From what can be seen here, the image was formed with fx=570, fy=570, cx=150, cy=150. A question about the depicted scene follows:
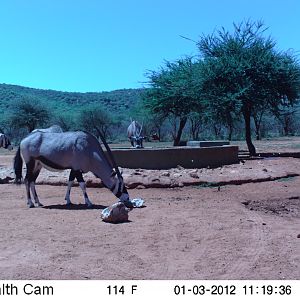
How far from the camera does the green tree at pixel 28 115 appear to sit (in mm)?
52906

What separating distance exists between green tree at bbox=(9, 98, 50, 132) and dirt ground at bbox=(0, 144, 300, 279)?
39.2m

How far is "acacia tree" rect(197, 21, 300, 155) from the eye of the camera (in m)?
23.8

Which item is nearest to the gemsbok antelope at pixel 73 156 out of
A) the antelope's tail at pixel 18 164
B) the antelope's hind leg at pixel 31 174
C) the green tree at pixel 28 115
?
the antelope's hind leg at pixel 31 174

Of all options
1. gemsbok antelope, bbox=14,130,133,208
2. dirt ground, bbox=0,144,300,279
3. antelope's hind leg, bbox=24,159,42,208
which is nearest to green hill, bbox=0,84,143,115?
dirt ground, bbox=0,144,300,279

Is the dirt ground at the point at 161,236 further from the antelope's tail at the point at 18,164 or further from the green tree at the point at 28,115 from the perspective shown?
the green tree at the point at 28,115

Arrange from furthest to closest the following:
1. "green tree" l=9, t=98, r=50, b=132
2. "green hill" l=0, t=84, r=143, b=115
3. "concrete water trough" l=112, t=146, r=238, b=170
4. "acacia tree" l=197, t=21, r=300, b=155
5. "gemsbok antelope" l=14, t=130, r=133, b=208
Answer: "green hill" l=0, t=84, r=143, b=115, "green tree" l=9, t=98, r=50, b=132, "acacia tree" l=197, t=21, r=300, b=155, "concrete water trough" l=112, t=146, r=238, b=170, "gemsbok antelope" l=14, t=130, r=133, b=208

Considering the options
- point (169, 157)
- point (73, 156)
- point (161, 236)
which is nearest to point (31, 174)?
point (73, 156)

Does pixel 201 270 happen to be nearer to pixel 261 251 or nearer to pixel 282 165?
pixel 261 251

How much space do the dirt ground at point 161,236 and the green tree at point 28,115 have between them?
3918cm

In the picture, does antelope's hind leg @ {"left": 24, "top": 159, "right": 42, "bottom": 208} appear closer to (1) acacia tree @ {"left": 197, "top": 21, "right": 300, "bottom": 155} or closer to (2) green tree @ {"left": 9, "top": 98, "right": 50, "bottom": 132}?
(1) acacia tree @ {"left": 197, "top": 21, "right": 300, "bottom": 155}

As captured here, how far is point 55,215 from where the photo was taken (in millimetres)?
10453

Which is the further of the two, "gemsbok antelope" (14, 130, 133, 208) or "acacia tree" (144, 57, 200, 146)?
"acacia tree" (144, 57, 200, 146)

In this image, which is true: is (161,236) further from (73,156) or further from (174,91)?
(174,91)

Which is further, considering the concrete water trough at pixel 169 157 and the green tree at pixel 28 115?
the green tree at pixel 28 115
